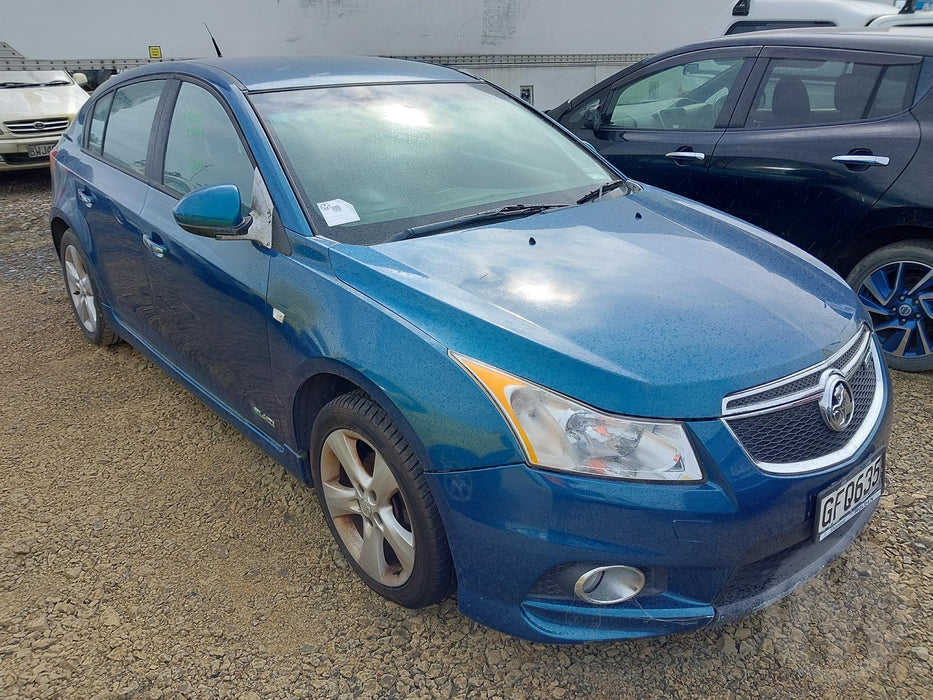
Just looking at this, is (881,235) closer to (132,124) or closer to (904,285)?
(904,285)

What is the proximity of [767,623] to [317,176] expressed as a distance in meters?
1.99

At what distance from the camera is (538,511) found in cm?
180

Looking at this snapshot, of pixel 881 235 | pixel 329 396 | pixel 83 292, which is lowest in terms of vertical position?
pixel 83 292

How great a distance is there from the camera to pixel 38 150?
7.99 meters

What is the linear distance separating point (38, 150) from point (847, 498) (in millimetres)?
8473

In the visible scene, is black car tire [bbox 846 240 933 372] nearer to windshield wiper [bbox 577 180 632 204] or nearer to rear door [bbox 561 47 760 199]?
rear door [bbox 561 47 760 199]

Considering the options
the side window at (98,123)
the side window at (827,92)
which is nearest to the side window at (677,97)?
the side window at (827,92)

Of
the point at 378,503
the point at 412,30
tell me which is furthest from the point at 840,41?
the point at 412,30

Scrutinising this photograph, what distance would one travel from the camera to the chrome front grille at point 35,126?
7.82 metres

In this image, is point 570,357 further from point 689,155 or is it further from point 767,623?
point 689,155

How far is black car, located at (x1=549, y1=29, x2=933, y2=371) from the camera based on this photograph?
359 centimetres

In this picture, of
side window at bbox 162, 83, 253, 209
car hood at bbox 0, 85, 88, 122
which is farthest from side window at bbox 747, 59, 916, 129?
car hood at bbox 0, 85, 88, 122

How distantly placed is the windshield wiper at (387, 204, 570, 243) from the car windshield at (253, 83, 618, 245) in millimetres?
32

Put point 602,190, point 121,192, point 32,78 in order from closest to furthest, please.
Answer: point 602,190 < point 121,192 < point 32,78
